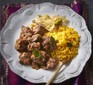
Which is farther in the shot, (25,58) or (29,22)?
(29,22)

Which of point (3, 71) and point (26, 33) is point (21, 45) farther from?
point (3, 71)

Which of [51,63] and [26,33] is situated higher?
[26,33]

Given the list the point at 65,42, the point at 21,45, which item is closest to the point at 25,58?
the point at 21,45

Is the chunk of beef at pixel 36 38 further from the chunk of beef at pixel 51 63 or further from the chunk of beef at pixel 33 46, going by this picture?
the chunk of beef at pixel 51 63

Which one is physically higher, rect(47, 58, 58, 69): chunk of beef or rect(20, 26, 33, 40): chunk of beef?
rect(20, 26, 33, 40): chunk of beef

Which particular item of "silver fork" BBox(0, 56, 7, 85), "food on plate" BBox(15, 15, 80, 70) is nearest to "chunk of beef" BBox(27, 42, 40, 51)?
"food on plate" BBox(15, 15, 80, 70)

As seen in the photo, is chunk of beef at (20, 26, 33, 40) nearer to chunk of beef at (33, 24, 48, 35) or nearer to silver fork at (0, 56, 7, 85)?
chunk of beef at (33, 24, 48, 35)
